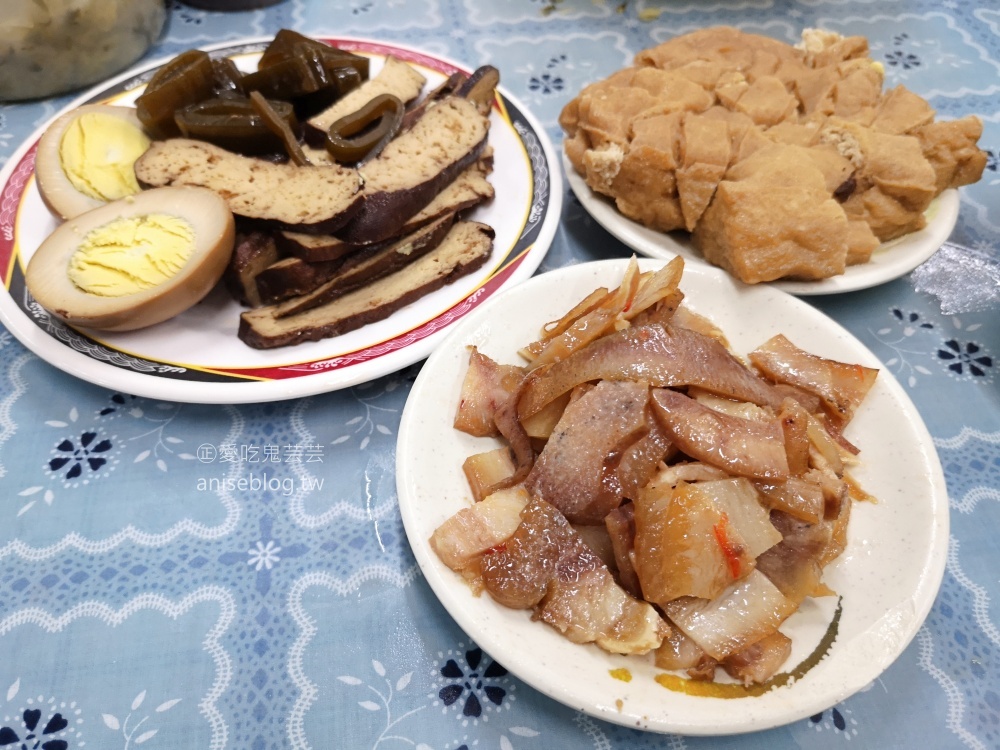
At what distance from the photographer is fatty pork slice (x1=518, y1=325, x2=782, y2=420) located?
1522mm

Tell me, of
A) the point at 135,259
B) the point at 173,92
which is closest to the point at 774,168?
the point at 135,259

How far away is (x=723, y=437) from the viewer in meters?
1.43

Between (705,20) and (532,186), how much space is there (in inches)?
87.6

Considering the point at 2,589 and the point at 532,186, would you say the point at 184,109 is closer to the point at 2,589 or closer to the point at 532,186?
the point at 532,186

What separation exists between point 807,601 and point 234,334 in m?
1.66

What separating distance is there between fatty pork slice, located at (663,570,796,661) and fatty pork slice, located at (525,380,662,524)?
10.4 inches

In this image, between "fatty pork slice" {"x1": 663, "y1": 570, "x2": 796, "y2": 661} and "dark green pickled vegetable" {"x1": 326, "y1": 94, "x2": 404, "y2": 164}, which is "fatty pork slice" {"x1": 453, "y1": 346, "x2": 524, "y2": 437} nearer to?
"fatty pork slice" {"x1": 663, "y1": 570, "x2": 796, "y2": 661}

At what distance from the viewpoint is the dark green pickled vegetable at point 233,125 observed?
2.19 meters

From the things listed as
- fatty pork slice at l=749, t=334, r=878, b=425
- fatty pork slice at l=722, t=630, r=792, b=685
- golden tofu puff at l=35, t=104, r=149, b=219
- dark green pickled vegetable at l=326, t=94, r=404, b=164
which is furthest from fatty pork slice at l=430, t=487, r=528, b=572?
golden tofu puff at l=35, t=104, r=149, b=219

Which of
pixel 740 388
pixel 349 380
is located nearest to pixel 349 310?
pixel 349 380

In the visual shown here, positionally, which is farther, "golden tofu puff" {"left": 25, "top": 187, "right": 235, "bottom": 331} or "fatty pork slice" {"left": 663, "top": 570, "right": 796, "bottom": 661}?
"golden tofu puff" {"left": 25, "top": 187, "right": 235, "bottom": 331}

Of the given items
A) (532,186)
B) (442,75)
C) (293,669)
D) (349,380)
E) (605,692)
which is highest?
(442,75)

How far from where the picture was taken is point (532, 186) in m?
2.30

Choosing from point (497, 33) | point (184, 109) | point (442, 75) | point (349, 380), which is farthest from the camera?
point (497, 33)
